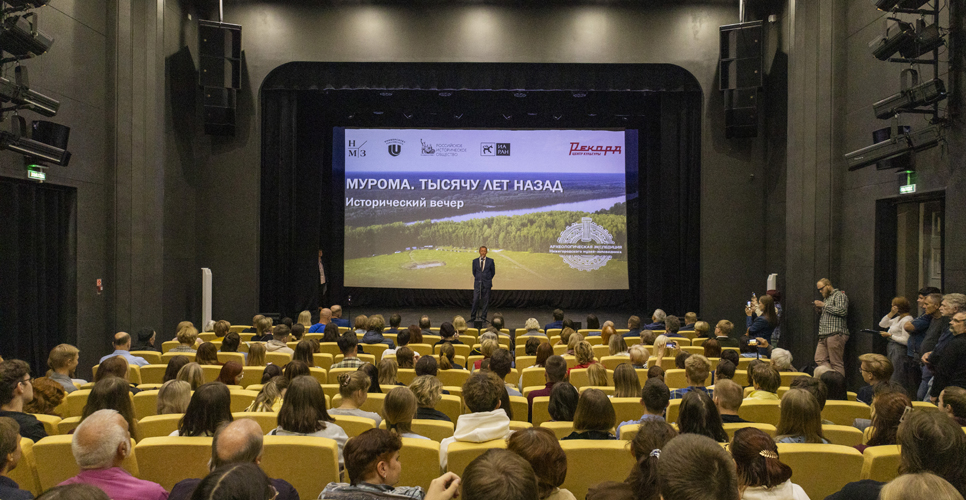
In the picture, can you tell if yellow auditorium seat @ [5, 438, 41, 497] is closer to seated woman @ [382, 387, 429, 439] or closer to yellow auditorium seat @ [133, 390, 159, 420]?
yellow auditorium seat @ [133, 390, 159, 420]

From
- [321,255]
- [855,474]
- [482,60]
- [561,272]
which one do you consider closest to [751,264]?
[561,272]

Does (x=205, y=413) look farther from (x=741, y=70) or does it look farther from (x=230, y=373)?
(x=741, y=70)

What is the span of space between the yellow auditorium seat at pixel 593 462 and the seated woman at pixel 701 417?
1.07 ft

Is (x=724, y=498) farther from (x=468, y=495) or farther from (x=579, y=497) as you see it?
(x=579, y=497)

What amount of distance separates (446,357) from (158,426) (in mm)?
2343

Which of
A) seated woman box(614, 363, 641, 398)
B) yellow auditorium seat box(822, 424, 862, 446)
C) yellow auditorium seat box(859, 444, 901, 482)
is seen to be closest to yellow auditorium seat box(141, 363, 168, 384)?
seated woman box(614, 363, 641, 398)

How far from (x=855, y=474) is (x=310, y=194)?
36.3ft

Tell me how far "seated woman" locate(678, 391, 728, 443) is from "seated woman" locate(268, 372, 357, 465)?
1516mm

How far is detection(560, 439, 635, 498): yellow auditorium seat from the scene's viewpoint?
2.64m

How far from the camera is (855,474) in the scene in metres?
2.59

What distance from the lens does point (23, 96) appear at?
5.95 meters

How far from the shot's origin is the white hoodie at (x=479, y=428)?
8.91 feet

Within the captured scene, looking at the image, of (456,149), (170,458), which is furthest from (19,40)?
(456,149)

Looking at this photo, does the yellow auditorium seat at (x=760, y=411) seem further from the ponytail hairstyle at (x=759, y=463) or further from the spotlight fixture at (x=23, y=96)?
the spotlight fixture at (x=23, y=96)
